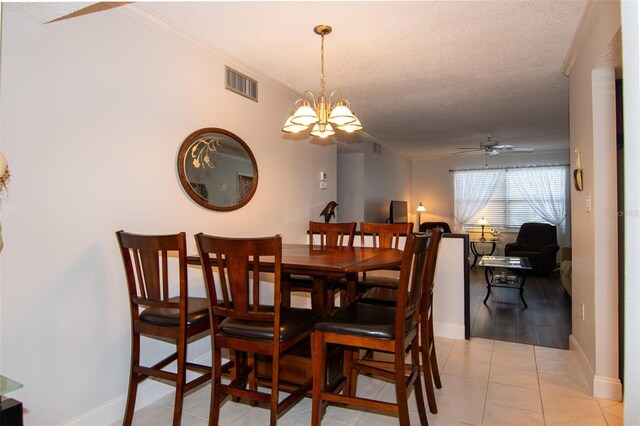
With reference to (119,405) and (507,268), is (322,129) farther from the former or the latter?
(507,268)

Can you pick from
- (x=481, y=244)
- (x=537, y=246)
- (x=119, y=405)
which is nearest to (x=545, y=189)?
(x=537, y=246)

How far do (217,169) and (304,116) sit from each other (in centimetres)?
93

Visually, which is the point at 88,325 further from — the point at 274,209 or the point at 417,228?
the point at 417,228

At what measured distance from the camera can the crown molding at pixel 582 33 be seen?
7.08 ft

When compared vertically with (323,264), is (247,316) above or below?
below

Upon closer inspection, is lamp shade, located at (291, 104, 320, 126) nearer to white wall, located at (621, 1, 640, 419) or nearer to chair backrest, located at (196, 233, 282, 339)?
chair backrest, located at (196, 233, 282, 339)

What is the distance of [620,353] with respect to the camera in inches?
89.0

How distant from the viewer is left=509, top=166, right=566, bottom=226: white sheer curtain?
24.1 ft

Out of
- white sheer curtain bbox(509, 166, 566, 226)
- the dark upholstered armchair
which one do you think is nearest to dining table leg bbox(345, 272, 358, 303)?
the dark upholstered armchair

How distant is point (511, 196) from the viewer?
7777mm

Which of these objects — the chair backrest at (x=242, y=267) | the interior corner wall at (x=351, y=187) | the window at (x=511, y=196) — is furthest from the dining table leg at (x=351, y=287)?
the window at (x=511, y=196)

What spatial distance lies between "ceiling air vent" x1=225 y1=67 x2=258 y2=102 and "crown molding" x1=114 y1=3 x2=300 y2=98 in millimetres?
48

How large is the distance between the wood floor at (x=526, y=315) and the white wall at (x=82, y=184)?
2826 mm

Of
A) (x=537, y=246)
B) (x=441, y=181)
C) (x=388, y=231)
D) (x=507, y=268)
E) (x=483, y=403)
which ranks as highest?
(x=441, y=181)
